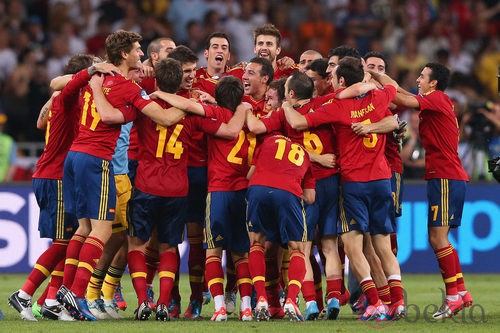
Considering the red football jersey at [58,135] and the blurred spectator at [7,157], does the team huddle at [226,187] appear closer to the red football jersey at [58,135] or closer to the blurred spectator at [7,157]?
the red football jersey at [58,135]

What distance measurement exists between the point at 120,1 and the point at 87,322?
10962 millimetres

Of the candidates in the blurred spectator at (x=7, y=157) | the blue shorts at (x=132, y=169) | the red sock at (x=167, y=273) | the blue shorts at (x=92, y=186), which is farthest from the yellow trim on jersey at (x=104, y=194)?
the blurred spectator at (x=7, y=157)

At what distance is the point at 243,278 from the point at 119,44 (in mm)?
2391

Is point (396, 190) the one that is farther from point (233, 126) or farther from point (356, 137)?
point (233, 126)

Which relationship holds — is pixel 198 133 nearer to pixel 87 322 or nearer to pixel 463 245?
pixel 87 322

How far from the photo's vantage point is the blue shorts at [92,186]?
10164 millimetres

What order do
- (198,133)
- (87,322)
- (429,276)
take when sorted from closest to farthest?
(87,322)
(198,133)
(429,276)

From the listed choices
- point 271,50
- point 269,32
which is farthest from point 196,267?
point 269,32

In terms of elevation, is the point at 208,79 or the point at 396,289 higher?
the point at 208,79

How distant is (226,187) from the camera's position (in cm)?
1053

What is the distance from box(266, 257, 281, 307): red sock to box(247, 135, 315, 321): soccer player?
0.49m

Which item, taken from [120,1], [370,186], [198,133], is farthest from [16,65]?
[370,186]

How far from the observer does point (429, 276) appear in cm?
1583

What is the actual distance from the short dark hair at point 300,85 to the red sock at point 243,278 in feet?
5.27
